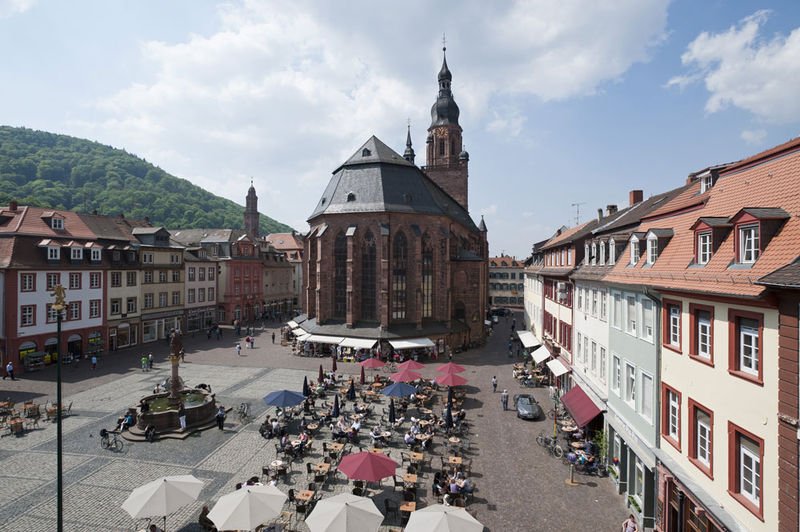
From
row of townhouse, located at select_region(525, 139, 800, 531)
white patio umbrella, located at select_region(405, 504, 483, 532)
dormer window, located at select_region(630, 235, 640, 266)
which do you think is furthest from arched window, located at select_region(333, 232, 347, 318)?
white patio umbrella, located at select_region(405, 504, 483, 532)

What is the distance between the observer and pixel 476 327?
163 ft

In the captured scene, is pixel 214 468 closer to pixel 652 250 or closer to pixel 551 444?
pixel 551 444

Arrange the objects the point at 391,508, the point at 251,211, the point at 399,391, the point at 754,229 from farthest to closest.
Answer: the point at 251,211 → the point at 399,391 → the point at 391,508 → the point at 754,229

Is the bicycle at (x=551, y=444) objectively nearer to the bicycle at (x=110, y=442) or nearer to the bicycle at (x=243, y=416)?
the bicycle at (x=243, y=416)

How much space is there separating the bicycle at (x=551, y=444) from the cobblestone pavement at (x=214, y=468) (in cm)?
43

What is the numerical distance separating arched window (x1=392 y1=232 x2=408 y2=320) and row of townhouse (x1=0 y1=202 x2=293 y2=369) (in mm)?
25855

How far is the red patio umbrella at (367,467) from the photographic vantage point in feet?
45.0

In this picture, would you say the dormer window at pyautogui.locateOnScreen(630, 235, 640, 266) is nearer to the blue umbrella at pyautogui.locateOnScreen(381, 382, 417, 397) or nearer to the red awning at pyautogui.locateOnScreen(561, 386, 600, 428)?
the red awning at pyautogui.locateOnScreen(561, 386, 600, 428)

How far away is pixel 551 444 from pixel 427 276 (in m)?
26.9

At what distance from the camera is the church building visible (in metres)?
42.5

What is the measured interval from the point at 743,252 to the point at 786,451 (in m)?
3.99

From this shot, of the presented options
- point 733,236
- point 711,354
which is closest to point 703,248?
point 733,236

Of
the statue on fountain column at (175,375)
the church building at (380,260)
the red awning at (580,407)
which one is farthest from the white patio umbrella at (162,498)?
the church building at (380,260)

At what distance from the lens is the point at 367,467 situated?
13977mm
